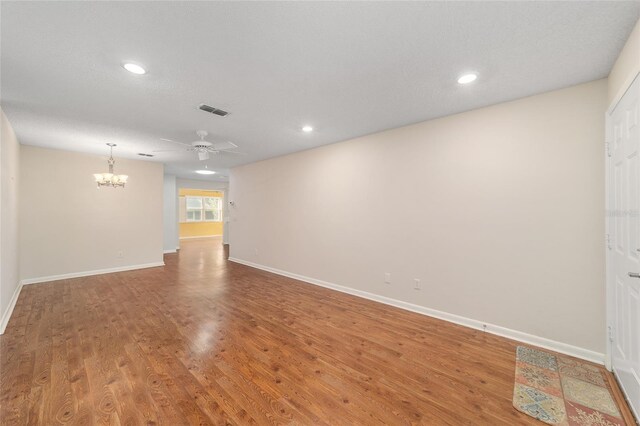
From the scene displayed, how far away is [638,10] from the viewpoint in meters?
1.62

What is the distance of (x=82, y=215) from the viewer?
A: 555 centimetres

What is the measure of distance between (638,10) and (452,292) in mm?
2856

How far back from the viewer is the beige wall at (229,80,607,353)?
8.27 feet

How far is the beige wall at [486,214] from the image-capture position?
8.27 ft

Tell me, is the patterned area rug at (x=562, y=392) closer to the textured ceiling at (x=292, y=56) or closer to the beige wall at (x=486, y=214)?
the beige wall at (x=486, y=214)

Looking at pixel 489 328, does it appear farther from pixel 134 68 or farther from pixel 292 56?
pixel 134 68

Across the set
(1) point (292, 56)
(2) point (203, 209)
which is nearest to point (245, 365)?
(1) point (292, 56)

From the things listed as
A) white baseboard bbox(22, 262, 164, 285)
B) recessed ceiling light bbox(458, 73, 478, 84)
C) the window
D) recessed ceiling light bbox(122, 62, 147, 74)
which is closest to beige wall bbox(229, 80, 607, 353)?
recessed ceiling light bbox(458, 73, 478, 84)

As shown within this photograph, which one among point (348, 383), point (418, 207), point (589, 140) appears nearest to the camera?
point (348, 383)

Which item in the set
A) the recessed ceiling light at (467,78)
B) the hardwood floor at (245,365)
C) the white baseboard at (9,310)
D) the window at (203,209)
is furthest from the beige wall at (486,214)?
the window at (203,209)

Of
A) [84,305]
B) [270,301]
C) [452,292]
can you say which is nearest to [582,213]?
[452,292]

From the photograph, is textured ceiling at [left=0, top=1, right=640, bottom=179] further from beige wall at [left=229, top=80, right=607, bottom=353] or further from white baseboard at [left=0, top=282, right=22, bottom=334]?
white baseboard at [left=0, top=282, right=22, bottom=334]

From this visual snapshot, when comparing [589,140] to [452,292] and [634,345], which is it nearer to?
[634,345]

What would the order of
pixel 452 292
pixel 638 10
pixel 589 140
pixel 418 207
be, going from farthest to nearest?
pixel 418 207 → pixel 452 292 → pixel 589 140 → pixel 638 10
